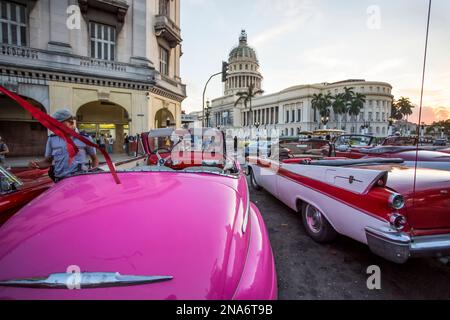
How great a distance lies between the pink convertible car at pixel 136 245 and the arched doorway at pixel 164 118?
59.3ft

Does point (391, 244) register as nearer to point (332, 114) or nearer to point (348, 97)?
point (348, 97)

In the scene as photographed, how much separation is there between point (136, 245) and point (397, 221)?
234 centimetres

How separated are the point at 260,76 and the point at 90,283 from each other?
318 ft

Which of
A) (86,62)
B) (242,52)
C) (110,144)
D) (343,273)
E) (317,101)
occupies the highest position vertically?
(242,52)

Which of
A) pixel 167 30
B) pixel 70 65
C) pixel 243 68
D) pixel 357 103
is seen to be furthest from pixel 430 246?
pixel 243 68

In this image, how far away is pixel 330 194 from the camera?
3047 millimetres

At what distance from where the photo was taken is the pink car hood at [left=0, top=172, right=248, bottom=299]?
1160 millimetres

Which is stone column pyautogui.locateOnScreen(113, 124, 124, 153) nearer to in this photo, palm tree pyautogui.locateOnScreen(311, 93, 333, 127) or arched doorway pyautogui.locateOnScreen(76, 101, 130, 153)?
arched doorway pyautogui.locateOnScreen(76, 101, 130, 153)

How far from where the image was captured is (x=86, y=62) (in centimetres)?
1374

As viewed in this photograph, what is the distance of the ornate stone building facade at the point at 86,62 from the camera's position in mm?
12398

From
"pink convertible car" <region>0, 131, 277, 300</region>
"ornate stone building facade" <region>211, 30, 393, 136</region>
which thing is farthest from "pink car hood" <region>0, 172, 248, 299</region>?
"ornate stone building facade" <region>211, 30, 393, 136</region>

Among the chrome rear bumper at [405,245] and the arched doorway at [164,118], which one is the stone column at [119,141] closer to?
the arched doorway at [164,118]

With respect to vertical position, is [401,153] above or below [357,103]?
below
